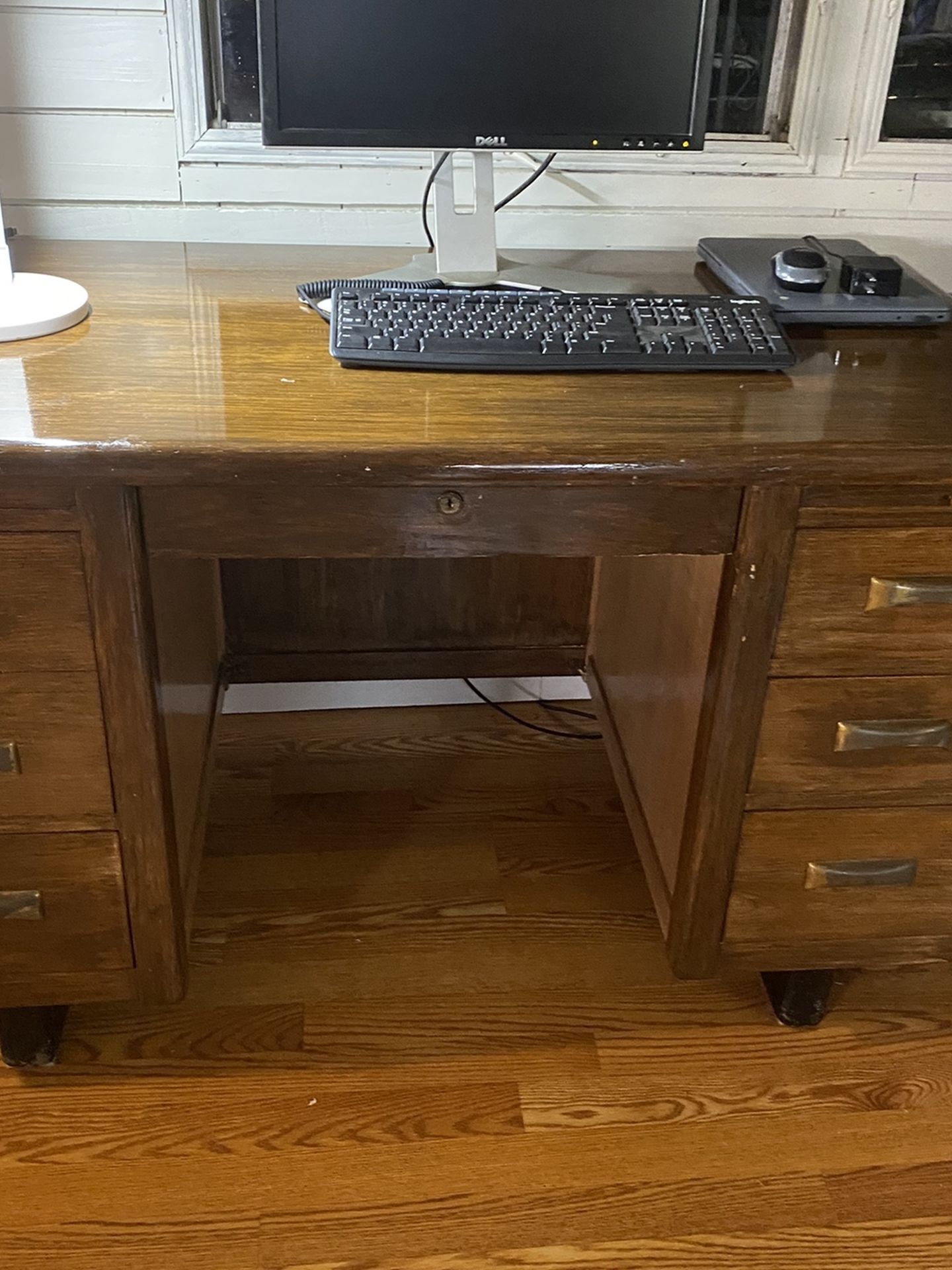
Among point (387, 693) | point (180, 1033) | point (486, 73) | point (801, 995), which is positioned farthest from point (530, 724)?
point (486, 73)

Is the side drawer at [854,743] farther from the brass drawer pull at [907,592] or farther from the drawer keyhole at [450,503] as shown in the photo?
the drawer keyhole at [450,503]

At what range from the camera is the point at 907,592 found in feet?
3.45

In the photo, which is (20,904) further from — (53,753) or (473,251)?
(473,251)

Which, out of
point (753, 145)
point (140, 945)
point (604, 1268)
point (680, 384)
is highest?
point (753, 145)

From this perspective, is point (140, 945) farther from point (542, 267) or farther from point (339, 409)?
point (542, 267)

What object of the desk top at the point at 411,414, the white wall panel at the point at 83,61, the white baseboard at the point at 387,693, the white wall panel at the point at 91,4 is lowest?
the white baseboard at the point at 387,693

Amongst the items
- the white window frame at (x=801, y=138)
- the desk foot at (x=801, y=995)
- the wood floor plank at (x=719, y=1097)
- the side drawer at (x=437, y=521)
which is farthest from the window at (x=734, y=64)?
the wood floor plank at (x=719, y=1097)

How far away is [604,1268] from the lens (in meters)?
1.12

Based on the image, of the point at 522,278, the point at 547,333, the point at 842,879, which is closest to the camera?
the point at 547,333

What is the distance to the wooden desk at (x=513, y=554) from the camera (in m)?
0.95

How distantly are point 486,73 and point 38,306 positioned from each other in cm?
53

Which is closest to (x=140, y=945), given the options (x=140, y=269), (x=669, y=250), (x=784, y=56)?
(x=140, y=269)

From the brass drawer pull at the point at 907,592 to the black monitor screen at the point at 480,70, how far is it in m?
0.57

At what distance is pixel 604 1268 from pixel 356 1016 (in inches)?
16.0
